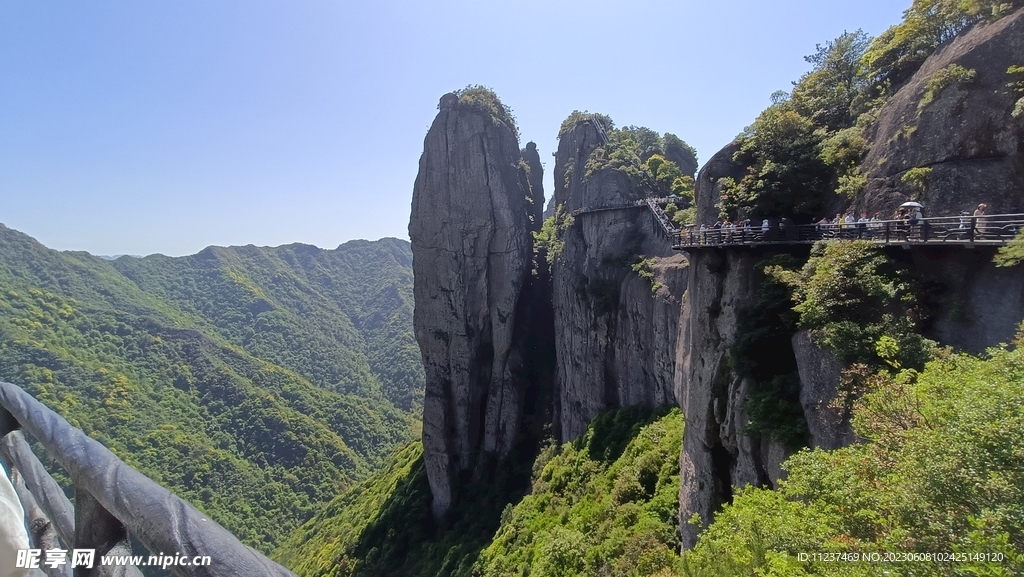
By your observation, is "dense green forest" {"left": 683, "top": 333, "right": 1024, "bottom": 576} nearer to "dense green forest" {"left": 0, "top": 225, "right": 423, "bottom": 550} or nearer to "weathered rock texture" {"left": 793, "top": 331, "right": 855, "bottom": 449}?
"weathered rock texture" {"left": 793, "top": 331, "right": 855, "bottom": 449}

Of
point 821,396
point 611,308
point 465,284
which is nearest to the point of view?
point 821,396

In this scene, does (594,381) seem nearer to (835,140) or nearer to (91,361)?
(835,140)

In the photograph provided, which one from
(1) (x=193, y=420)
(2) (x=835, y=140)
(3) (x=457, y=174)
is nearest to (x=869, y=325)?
(2) (x=835, y=140)

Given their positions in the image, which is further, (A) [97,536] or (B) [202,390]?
(B) [202,390]

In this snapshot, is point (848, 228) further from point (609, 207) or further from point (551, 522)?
point (609, 207)

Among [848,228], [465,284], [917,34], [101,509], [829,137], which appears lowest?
[101,509]

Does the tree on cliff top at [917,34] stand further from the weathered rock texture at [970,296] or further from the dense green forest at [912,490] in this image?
the dense green forest at [912,490]

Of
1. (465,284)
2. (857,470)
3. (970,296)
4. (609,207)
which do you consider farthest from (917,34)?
(465,284)

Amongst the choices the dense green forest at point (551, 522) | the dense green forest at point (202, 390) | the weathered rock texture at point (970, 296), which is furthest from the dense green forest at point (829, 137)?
the dense green forest at point (202, 390)
